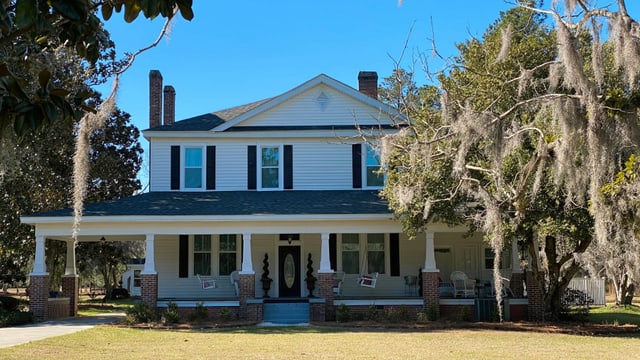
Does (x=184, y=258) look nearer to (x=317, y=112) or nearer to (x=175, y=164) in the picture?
(x=175, y=164)

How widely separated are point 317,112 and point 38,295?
10246 mm

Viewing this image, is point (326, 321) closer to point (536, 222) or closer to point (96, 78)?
point (536, 222)

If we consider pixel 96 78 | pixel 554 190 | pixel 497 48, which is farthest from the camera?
pixel 96 78

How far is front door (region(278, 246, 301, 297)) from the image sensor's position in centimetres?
2194

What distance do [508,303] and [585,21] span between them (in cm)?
1038

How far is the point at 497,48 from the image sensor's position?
16.4 m

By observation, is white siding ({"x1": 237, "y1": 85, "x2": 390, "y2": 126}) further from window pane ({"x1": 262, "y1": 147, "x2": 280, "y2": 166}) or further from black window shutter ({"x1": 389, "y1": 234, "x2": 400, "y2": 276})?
black window shutter ({"x1": 389, "y1": 234, "x2": 400, "y2": 276})

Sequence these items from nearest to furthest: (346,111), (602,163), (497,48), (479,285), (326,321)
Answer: (602,163)
(497,48)
(326,321)
(479,285)
(346,111)

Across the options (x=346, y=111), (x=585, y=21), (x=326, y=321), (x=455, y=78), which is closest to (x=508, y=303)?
(x=326, y=321)

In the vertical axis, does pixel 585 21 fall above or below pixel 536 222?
above

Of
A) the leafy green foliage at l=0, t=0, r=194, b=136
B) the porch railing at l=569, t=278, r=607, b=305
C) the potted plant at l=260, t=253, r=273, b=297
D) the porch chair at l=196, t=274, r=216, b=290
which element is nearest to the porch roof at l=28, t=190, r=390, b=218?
the potted plant at l=260, t=253, r=273, b=297

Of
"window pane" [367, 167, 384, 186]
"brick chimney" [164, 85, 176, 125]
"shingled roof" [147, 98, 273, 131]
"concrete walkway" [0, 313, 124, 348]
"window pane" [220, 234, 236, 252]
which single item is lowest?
"concrete walkway" [0, 313, 124, 348]

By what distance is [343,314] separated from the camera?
1861 centimetres

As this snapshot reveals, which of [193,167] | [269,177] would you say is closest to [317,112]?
[269,177]
